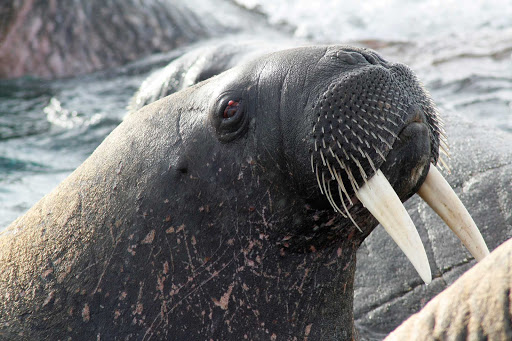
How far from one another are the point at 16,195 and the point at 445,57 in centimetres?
734

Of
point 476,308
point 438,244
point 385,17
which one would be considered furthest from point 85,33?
point 476,308

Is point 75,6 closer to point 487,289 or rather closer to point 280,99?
point 280,99

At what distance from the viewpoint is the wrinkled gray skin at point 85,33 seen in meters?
12.2

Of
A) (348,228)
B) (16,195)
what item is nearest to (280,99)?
(348,228)

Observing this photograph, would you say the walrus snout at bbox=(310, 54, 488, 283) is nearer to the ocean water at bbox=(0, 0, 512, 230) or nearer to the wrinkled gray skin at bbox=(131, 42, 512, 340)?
the wrinkled gray skin at bbox=(131, 42, 512, 340)

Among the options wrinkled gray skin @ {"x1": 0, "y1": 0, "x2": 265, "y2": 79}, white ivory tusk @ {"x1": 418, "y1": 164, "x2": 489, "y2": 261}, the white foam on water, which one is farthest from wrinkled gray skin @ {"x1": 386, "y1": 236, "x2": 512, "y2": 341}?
the white foam on water

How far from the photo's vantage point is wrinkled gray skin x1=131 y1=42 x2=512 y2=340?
18.0 ft

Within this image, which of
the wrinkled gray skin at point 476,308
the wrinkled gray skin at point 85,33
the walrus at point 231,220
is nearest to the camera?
the wrinkled gray skin at point 476,308

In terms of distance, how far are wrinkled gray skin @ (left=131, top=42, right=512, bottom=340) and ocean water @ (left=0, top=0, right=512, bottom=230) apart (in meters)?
1.27

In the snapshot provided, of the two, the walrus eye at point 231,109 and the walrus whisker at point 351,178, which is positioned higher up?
the walrus eye at point 231,109

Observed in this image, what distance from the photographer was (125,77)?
12.2 meters

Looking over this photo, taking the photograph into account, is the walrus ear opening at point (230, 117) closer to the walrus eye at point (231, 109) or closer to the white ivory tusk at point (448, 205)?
the walrus eye at point (231, 109)

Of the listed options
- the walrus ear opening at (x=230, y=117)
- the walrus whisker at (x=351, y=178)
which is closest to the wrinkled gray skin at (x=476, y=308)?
the walrus whisker at (x=351, y=178)

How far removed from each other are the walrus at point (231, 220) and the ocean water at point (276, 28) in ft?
9.13
